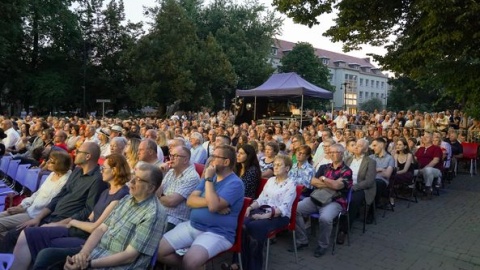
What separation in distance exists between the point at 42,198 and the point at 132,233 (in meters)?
1.88

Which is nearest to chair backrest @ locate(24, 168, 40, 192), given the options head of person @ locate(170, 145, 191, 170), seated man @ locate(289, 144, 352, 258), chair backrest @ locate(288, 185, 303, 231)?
head of person @ locate(170, 145, 191, 170)

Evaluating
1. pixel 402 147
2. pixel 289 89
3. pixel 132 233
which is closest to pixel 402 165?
pixel 402 147

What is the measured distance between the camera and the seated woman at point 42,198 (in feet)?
13.5

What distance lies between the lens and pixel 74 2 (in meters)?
32.7

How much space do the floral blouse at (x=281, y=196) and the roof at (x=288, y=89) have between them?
12258 mm

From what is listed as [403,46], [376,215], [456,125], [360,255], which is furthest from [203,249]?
[456,125]

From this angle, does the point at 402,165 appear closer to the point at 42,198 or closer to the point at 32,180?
the point at 42,198

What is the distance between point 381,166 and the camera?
692 cm

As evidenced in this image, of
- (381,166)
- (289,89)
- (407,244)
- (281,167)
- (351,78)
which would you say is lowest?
(407,244)

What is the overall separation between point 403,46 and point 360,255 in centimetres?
641

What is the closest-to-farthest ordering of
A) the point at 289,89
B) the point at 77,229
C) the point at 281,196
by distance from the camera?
1. the point at 77,229
2. the point at 281,196
3. the point at 289,89

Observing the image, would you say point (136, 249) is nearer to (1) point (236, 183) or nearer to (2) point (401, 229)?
(1) point (236, 183)

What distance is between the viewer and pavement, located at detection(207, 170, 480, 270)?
459cm

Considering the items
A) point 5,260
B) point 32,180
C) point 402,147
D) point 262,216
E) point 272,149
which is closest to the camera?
point 5,260
